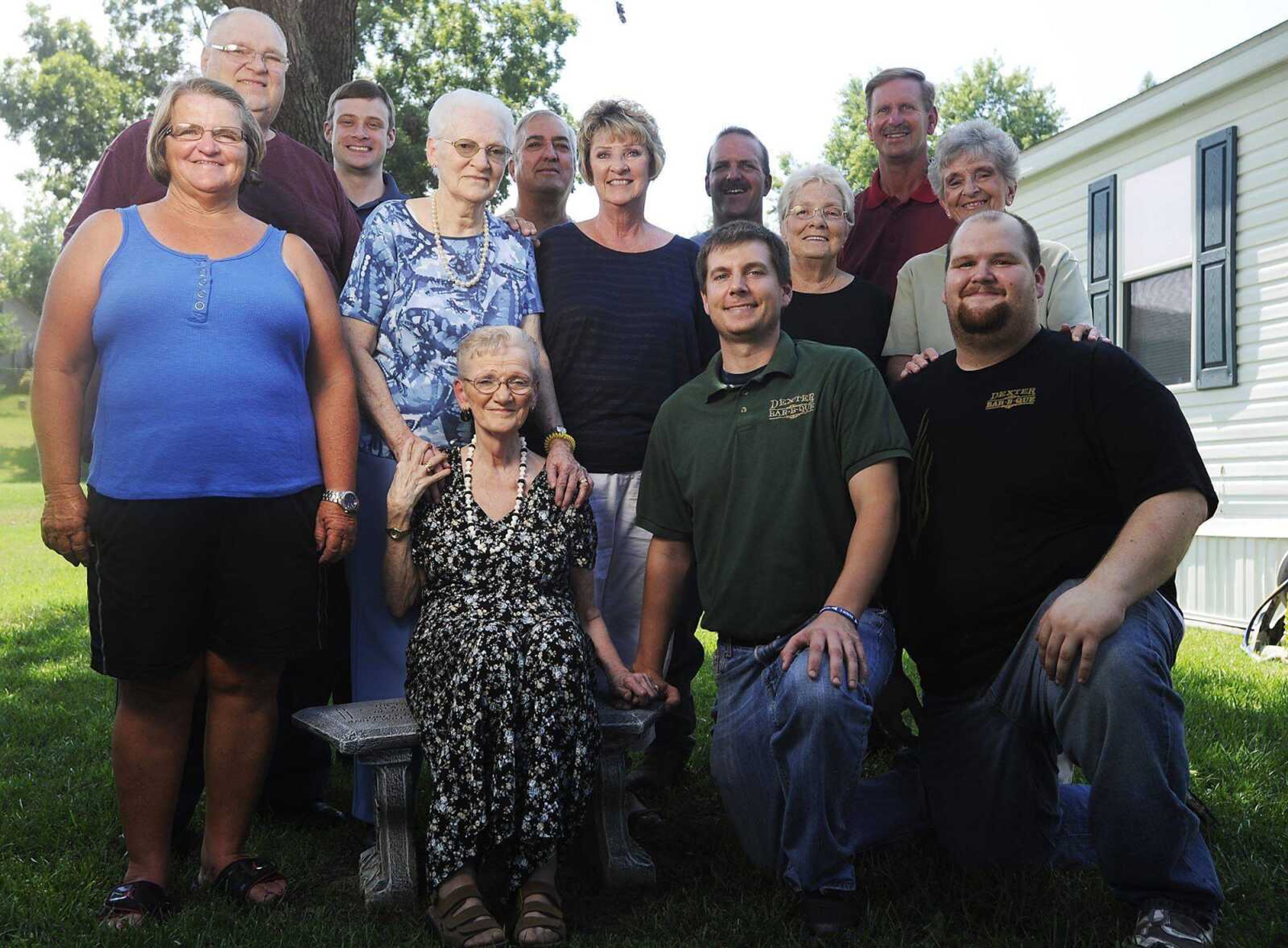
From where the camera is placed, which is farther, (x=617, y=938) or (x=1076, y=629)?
(x=617, y=938)

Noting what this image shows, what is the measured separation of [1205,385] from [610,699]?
25.4ft

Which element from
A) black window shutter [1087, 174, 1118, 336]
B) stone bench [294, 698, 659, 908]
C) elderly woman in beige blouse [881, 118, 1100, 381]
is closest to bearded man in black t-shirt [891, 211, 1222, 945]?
elderly woman in beige blouse [881, 118, 1100, 381]

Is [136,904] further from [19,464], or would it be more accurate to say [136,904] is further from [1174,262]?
[19,464]

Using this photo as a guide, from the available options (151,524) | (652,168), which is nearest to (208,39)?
(652,168)

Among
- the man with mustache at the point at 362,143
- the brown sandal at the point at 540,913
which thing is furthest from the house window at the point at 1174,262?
the brown sandal at the point at 540,913

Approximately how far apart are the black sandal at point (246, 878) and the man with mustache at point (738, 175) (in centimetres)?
297

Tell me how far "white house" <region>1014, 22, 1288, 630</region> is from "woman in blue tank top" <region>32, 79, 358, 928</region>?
8090mm

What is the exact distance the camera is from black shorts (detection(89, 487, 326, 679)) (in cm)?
288

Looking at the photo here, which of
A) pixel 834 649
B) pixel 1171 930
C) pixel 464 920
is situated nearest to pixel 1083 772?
pixel 1171 930

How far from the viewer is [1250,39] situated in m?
8.80

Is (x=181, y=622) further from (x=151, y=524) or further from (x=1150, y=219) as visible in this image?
(x=1150, y=219)

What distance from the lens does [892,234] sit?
479 cm

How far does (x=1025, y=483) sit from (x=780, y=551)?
695 mm

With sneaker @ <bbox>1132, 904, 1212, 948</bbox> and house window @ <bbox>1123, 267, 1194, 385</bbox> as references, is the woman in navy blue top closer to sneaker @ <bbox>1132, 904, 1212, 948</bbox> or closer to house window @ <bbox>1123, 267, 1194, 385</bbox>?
sneaker @ <bbox>1132, 904, 1212, 948</bbox>
